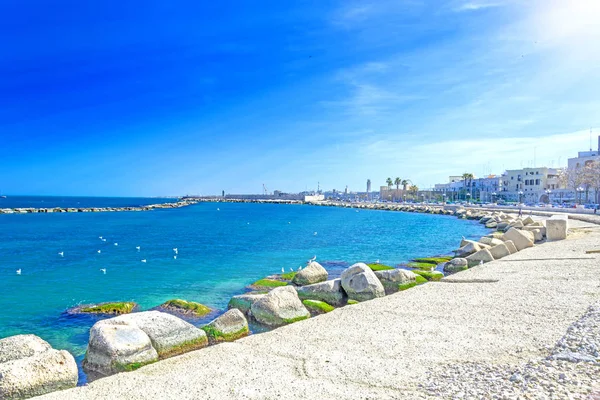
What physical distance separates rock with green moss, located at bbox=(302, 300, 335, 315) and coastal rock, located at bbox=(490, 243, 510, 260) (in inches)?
540

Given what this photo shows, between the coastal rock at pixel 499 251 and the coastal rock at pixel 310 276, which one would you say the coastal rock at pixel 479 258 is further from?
the coastal rock at pixel 310 276

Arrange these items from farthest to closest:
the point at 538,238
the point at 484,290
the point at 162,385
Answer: the point at 538,238
the point at 484,290
the point at 162,385

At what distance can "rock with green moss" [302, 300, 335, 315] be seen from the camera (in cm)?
1374

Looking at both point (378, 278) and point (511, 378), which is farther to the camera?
point (378, 278)

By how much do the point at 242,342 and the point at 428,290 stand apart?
318 inches

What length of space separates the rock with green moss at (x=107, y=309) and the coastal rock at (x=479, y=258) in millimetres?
17133

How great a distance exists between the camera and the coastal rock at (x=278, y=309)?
12.5m

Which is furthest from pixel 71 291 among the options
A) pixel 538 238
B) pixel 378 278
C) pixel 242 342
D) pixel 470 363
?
pixel 538 238

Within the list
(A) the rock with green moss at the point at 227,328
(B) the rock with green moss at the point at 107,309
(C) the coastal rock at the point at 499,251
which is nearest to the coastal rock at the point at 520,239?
(C) the coastal rock at the point at 499,251

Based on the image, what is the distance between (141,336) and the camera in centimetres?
972

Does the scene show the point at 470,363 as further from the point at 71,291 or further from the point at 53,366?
the point at 71,291

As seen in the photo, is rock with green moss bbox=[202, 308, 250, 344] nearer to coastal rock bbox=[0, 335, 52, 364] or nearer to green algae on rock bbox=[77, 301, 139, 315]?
coastal rock bbox=[0, 335, 52, 364]

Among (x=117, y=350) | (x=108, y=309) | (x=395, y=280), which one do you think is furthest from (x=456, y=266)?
(x=117, y=350)

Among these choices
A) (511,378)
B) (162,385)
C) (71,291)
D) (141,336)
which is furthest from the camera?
(71,291)
